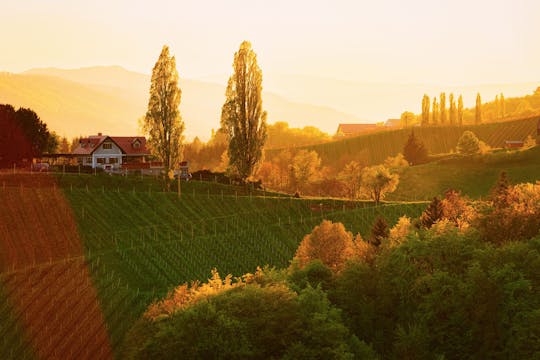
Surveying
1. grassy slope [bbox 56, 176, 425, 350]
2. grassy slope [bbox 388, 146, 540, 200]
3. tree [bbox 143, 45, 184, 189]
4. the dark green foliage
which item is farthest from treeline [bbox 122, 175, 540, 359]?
grassy slope [bbox 388, 146, 540, 200]

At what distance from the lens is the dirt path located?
154 feet

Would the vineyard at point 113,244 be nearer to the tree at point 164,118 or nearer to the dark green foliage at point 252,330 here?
the tree at point 164,118

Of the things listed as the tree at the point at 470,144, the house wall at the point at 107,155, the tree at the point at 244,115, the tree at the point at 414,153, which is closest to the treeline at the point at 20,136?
the house wall at the point at 107,155

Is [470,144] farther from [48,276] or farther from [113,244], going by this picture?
[48,276]

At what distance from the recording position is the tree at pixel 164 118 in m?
92.1

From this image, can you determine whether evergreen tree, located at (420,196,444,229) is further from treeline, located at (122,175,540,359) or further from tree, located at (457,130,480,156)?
tree, located at (457,130,480,156)

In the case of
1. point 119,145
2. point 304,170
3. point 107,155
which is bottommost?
point 304,170

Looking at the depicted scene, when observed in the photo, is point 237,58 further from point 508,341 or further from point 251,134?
point 508,341

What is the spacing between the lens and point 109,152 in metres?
122

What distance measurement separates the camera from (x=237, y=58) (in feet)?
324

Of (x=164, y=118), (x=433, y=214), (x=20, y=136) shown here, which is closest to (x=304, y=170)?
(x=164, y=118)

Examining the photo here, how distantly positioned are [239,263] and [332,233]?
11.6 m

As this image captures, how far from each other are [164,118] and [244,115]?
1288 cm

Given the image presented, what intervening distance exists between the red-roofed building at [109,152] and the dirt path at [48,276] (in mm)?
38858
